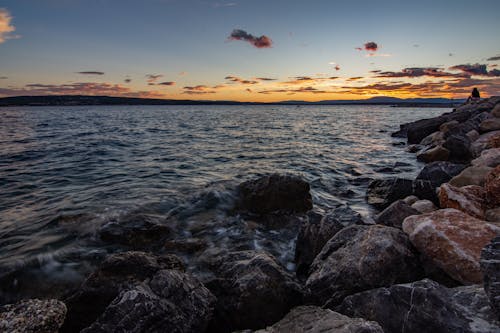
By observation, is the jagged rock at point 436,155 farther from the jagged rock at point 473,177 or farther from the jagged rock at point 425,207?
the jagged rock at point 425,207

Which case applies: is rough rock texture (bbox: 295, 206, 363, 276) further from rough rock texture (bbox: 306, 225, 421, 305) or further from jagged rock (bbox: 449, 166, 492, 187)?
jagged rock (bbox: 449, 166, 492, 187)

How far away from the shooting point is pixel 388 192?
898cm

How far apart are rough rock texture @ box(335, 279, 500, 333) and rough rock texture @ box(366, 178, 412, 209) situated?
5664mm

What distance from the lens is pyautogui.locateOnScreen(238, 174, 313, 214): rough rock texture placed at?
336 inches

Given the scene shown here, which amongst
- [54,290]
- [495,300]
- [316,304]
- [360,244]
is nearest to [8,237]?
[54,290]

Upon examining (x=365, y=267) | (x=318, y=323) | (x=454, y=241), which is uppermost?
(x=454, y=241)

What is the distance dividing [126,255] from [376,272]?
369cm

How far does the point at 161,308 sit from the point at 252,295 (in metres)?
1.19

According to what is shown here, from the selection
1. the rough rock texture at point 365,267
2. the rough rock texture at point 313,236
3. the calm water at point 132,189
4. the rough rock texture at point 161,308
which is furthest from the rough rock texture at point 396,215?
the rough rock texture at point 161,308

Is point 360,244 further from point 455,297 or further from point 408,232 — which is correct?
point 455,297

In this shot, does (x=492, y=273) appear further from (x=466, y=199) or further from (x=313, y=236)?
(x=466, y=199)

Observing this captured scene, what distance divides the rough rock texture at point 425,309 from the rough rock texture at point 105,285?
2810 millimetres

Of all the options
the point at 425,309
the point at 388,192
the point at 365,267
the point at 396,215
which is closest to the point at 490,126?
the point at 388,192

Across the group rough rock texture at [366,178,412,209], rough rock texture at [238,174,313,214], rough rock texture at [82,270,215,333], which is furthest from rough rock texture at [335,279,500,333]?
rough rock texture at [366,178,412,209]
